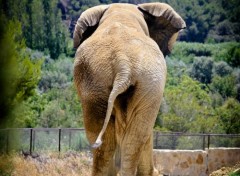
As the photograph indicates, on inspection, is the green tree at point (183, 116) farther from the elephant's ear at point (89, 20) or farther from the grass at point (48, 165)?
the elephant's ear at point (89, 20)

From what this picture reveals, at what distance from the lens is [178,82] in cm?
6181

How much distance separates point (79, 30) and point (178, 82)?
5440 centimetres

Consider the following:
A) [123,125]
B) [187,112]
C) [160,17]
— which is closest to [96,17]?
[160,17]

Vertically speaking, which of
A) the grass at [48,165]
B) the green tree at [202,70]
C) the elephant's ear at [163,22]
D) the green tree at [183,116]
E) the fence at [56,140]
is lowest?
the green tree at [202,70]

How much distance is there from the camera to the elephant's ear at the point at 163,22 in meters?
8.23

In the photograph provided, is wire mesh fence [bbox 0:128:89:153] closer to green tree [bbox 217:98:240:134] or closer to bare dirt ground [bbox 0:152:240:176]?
bare dirt ground [bbox 0:152:240:176]

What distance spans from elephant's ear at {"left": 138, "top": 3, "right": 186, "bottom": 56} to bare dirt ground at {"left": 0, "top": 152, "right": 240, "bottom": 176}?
3.81m

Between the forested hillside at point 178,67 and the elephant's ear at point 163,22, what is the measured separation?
13540 millimetres

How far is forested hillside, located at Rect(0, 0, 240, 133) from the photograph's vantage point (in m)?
39.4

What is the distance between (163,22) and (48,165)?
19.0 ft

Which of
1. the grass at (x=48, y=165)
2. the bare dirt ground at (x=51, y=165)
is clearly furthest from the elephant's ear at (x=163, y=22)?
the grass at (x=48, y=165)

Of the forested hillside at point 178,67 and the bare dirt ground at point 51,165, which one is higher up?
the bare dirt ground at point 51,165

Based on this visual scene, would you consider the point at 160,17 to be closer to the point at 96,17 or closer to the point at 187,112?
the point at 96,17

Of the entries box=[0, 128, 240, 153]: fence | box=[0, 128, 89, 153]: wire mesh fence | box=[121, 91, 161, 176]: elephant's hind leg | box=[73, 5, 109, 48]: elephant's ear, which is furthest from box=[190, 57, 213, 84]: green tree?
box=[121, 91, 161, 176]: elephant's hind leg
